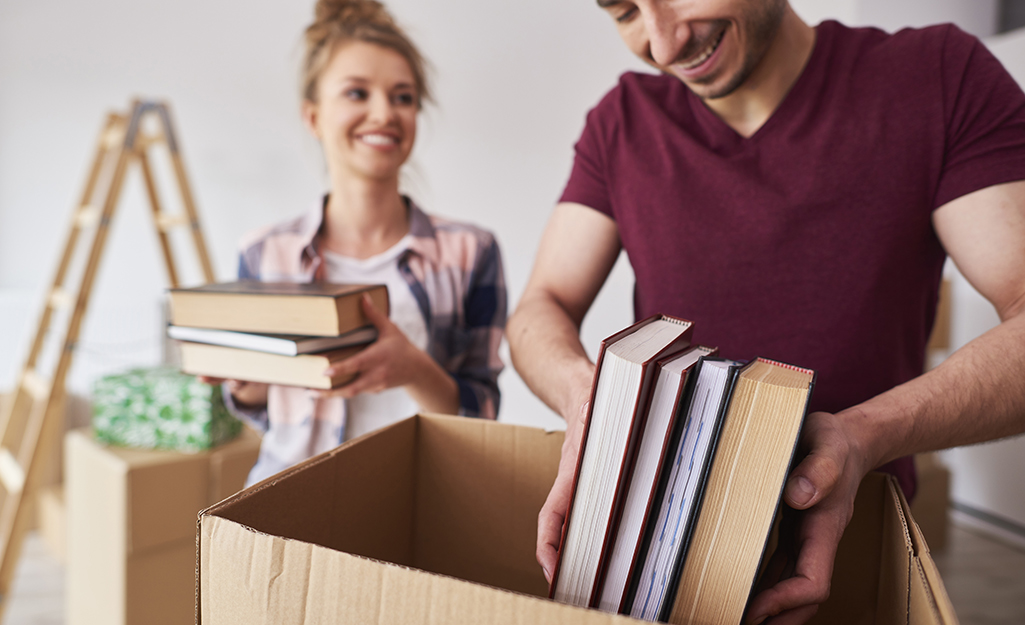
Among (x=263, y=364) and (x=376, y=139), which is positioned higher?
(x=376, y=139)

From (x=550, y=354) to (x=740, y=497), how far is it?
35 cm

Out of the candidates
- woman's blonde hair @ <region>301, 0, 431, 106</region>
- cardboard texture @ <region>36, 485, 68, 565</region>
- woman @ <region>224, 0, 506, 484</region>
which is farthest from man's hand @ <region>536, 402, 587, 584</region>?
cardboard texture @ <region>36, 485, 68, 565</region>

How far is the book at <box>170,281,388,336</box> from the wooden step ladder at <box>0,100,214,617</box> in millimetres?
1246

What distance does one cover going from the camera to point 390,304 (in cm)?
125

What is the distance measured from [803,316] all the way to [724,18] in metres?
0.35

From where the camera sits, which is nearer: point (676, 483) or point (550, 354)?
point (676, 483)

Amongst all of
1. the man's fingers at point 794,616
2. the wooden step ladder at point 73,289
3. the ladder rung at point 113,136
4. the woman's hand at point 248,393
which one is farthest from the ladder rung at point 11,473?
the man's fingers at point 794,616

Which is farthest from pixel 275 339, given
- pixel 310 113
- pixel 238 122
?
pixel 238 122

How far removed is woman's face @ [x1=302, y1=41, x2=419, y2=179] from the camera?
1.23m

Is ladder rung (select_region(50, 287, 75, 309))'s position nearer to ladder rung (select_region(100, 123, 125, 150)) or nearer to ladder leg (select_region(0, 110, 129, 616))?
ladder leg (select_region(0, 110, 129, 616))

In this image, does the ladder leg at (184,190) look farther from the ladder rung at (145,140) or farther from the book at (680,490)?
the book at (680,490)

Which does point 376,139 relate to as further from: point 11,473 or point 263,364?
point 11,473

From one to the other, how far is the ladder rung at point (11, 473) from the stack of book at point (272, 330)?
1.34m

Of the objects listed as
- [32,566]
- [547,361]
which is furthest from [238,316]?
[32,566]
